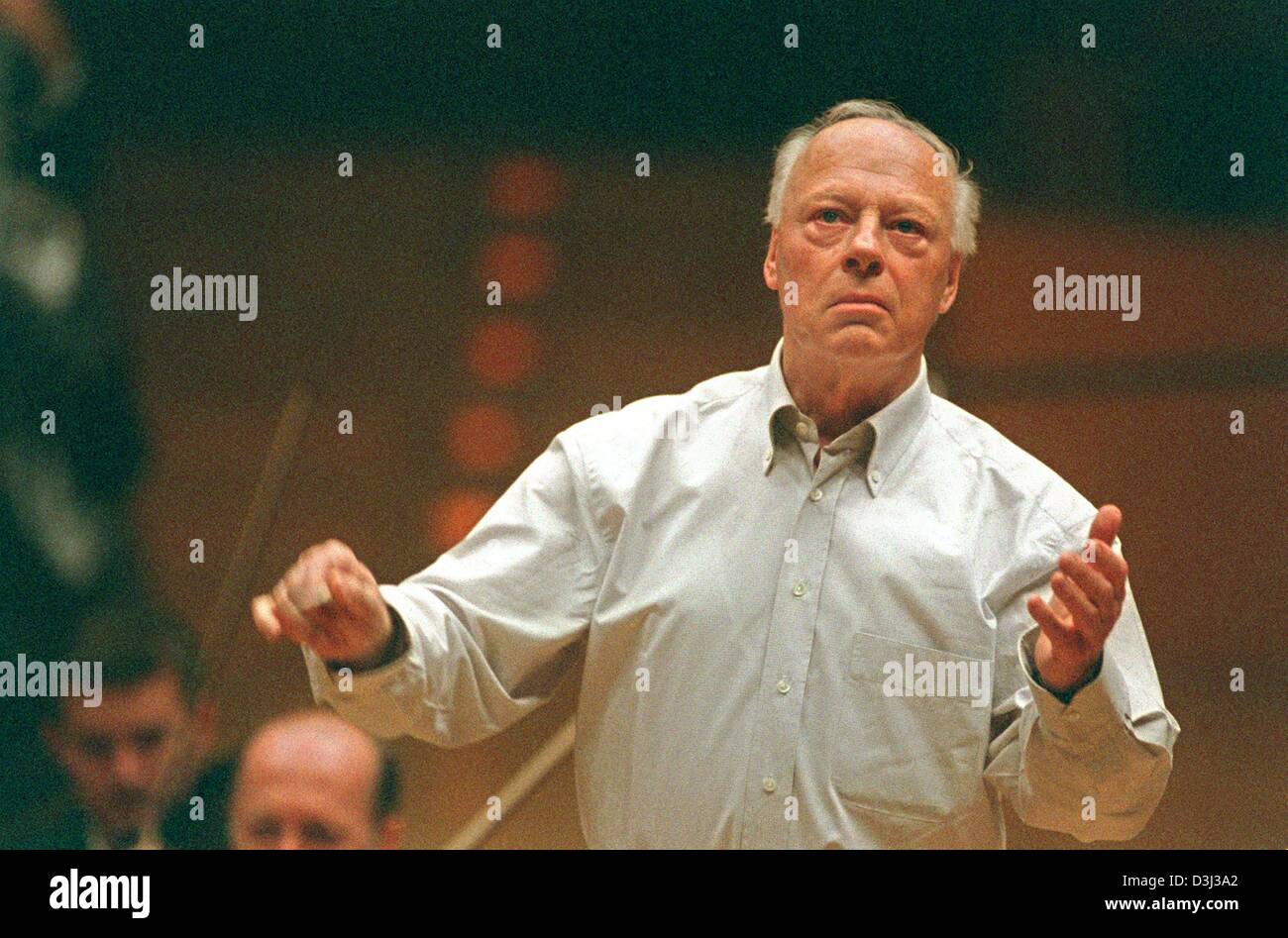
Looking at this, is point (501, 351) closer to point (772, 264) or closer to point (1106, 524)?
point (772, 264)

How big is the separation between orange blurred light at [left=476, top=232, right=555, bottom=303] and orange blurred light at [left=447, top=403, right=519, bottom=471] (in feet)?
0.65

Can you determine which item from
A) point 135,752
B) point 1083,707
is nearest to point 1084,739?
point 1083,707

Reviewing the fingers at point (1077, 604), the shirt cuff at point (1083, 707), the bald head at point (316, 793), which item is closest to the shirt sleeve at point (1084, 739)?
the shirt cuff at point (1083, 707)

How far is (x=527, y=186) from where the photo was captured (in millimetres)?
2939

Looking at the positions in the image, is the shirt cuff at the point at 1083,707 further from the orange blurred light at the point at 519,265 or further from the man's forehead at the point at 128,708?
the man's forehead at the point at 128,708

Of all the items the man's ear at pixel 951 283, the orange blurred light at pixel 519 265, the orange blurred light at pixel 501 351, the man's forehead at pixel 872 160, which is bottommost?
the orange blurred light at pixel 501 351

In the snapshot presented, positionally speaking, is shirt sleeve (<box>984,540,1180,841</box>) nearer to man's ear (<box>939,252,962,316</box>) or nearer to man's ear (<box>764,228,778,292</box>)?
man's ear (<box>939,252,962,316</box>)

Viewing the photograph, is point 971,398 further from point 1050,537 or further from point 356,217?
point 356,217

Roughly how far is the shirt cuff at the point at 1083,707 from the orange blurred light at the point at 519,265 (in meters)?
1.05

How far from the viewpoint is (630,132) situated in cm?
294

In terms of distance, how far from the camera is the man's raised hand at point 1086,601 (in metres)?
2.32

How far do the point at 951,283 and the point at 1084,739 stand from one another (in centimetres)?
79

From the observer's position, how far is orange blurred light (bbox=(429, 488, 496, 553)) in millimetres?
2922

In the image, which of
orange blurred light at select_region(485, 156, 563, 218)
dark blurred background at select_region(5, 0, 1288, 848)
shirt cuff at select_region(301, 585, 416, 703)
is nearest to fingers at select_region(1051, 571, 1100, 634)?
dark blurred background at select_region(5, 0, 1288, 848)
